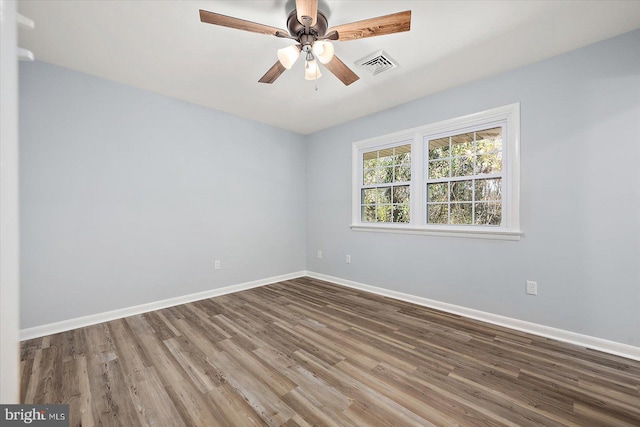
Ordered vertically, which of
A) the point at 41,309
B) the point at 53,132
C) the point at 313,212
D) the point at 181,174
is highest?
the point at 53,132

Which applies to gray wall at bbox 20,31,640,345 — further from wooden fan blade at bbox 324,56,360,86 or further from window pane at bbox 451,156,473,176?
wooden fan blade at bbox 324,56,360,86

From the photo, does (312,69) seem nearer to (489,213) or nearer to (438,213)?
(438,213)

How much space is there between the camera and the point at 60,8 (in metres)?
1.85

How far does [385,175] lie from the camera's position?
3846 mm

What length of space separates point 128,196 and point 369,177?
3.19 metres

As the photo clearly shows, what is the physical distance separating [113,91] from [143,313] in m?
2.52

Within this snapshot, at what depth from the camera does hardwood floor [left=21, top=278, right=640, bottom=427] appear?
151 cm

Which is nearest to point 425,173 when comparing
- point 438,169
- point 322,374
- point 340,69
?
point 438,169

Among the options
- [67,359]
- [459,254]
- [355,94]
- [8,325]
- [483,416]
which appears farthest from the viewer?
[355,94]

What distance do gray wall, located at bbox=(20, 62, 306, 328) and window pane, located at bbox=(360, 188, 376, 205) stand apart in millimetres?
1568

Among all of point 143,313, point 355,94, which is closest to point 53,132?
point 143,313

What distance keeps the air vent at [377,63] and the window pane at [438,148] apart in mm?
1159

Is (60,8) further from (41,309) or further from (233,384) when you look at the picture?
(233,384)

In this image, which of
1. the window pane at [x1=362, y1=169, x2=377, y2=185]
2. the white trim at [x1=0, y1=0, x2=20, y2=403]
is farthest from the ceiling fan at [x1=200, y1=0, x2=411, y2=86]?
the window pane at [x1=362, y1=169, x2=377, y2=185]
